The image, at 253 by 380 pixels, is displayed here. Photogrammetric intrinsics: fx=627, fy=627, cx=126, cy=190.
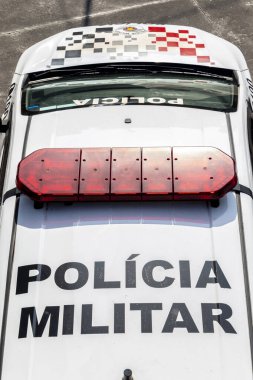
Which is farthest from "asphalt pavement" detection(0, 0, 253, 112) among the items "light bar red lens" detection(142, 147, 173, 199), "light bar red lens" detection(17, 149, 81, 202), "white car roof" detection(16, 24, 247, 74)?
"light bar red lens" detection(142, 147, 173, 199)

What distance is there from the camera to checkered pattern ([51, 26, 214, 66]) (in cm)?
445

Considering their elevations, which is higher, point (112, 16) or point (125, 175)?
point (112, 16)

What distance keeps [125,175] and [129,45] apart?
1826 millimetres

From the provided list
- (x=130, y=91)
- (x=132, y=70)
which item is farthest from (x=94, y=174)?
(x=132, y=70)

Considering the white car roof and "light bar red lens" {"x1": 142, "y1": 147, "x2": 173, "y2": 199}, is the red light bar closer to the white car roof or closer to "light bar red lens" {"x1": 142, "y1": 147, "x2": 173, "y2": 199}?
"light bar red lens" {"x1": 142, "y1": 147, "x2": 173, "y2": 199}

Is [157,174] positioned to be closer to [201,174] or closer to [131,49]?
[201,174]

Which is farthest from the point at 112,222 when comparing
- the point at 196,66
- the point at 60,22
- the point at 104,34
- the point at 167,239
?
the point at 60,22

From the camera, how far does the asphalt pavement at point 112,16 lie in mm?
7871

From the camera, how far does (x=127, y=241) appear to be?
116 inches

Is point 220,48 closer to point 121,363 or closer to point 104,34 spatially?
point 104,34

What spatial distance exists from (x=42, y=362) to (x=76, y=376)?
0.17m

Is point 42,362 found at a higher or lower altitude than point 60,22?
lower

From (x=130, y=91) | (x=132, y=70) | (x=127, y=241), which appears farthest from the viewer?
(x=132, y=70)

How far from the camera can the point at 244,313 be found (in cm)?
275
